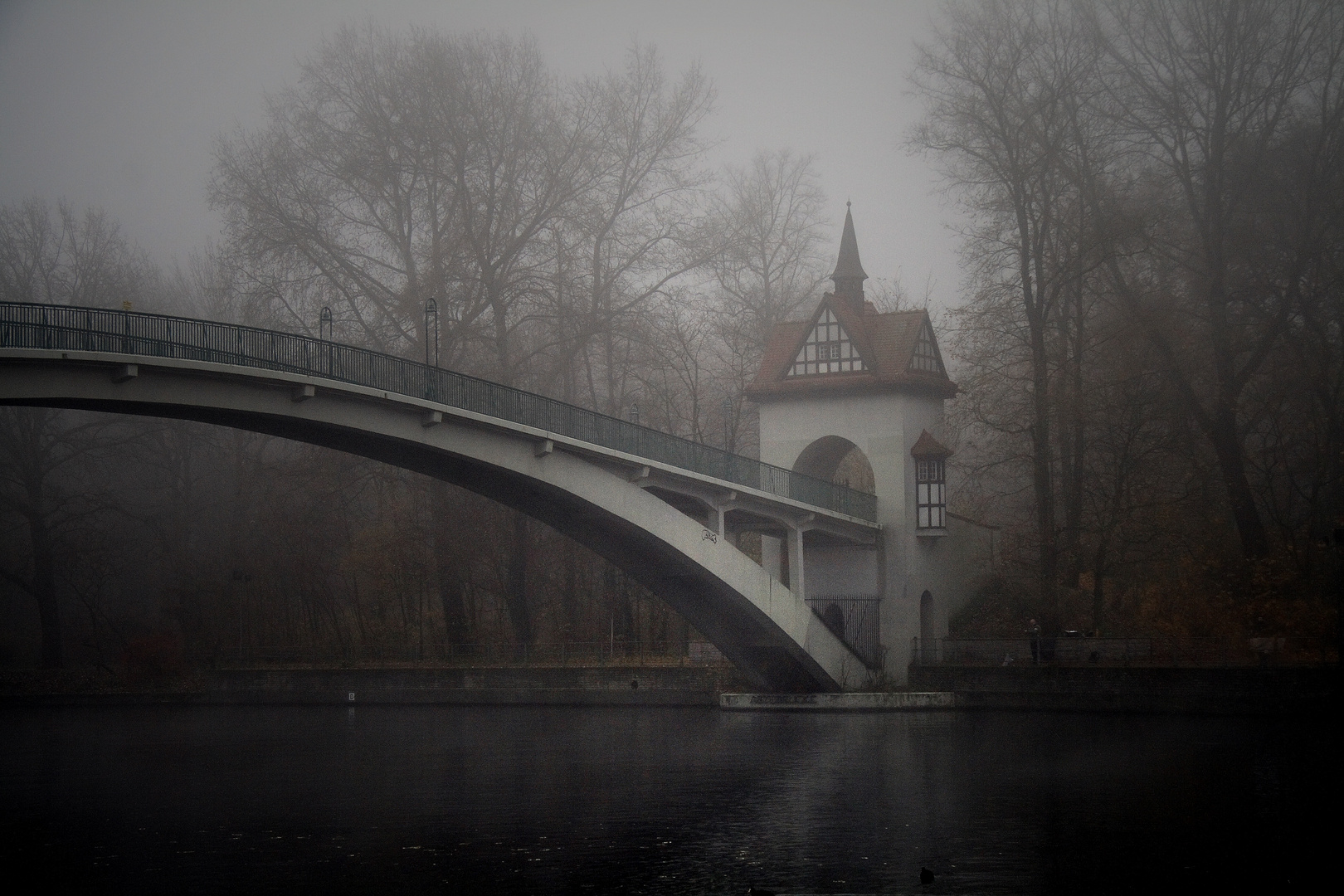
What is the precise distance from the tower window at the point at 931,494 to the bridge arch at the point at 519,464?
460 cm

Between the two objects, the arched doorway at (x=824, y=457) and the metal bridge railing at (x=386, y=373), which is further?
the arched doorway at (x=824, y=457)

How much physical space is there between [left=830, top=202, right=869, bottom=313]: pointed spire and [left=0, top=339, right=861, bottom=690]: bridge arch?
368 inches

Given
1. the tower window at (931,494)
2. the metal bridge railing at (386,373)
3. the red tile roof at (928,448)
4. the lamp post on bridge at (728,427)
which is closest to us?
the metal bridge railing at (386,373)

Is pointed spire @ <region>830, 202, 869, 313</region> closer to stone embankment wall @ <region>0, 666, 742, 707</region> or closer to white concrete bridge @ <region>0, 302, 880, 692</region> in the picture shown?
white concrete bridge @ <region>0, 302, 880, 692</region>

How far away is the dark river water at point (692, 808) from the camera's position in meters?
16.3

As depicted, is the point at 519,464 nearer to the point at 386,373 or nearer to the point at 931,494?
the point at 386,373

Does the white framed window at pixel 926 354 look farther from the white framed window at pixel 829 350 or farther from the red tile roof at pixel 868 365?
the white framed window at pixel 829 350

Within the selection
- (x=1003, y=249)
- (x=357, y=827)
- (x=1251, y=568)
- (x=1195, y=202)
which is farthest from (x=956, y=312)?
(x=357, y=827)

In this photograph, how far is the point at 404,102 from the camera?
4484 cm

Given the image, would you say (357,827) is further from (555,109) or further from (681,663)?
(555,109)

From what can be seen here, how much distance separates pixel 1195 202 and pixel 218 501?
35637 mm

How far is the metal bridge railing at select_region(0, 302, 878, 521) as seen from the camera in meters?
25.3

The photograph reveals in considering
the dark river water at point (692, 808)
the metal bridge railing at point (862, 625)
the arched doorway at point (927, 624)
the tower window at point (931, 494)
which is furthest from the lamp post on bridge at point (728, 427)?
the dark river water at point (692, 808)

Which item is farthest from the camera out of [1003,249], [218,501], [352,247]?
[218,501]
